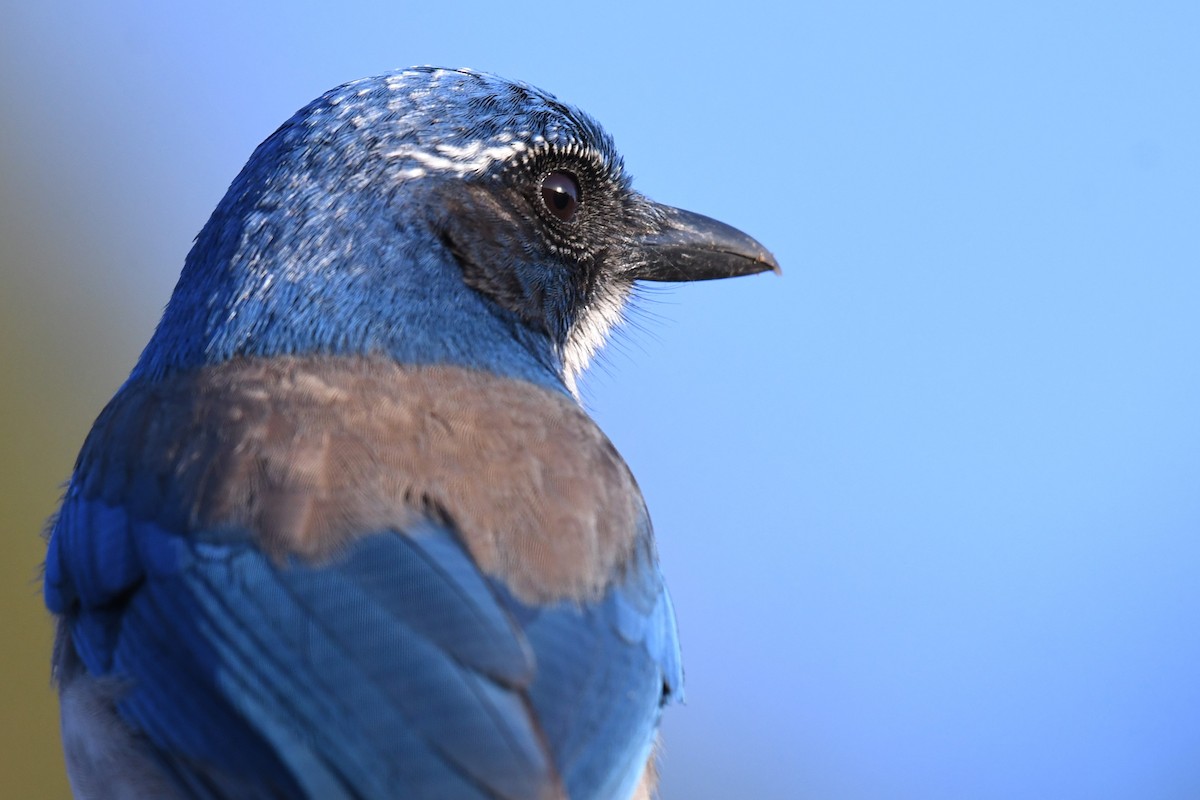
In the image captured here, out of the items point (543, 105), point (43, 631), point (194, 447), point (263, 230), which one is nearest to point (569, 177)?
point (543, 105)

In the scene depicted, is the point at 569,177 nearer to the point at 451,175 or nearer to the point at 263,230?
the point at 451,175

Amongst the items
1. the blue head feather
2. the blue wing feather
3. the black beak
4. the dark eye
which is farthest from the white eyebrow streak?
the blue wing feather

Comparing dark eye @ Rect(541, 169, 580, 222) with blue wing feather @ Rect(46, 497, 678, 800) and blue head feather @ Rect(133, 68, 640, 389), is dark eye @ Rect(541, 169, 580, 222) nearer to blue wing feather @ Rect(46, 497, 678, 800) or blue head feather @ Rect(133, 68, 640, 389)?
blue head feather @ Rect(133, 68, 640, 389)

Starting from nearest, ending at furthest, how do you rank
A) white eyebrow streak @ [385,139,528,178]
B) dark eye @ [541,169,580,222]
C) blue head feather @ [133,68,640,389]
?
1. blue head feather @ [133,68,640,389]
2. white eyebrow streak @ [385,139,528,178]
3. dark eye @ [541,169,580,222]

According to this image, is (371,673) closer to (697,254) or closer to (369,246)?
(369,246)

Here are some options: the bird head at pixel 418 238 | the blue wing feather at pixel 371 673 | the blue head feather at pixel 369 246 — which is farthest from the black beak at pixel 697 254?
the blue wing feather at pixel 371 673

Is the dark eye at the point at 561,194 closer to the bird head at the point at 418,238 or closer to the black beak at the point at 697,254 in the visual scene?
the bird head at the point at 418,238
